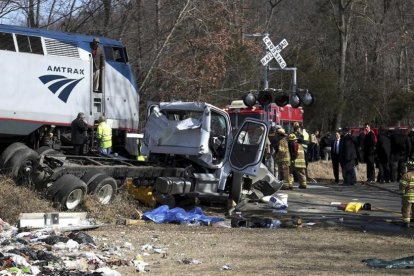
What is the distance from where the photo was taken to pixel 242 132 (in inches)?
593

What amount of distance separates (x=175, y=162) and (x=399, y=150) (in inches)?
380

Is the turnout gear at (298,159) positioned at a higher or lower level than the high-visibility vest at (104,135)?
lower

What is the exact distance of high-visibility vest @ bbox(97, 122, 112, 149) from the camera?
56.1ft

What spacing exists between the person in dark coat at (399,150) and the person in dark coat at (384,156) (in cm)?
14

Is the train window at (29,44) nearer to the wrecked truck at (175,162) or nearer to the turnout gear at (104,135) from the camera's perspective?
the turnout gear at (104,135)

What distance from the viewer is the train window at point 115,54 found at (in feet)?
59.1

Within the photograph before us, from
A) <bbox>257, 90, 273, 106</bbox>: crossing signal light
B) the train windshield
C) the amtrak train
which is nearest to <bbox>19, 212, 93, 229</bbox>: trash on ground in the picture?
the amtrak train

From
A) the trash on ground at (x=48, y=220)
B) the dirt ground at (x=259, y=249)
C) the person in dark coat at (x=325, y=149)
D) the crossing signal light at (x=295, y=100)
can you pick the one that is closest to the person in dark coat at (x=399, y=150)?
the crossing signal light at (x=295, y=100)

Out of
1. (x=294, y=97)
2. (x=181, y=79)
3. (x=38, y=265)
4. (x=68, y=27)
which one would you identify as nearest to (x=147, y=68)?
(x=181, y=79)

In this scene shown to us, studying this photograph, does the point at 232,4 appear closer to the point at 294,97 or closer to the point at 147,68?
the point at 147,68

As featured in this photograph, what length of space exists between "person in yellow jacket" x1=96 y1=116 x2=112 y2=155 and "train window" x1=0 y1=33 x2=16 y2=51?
108 inches

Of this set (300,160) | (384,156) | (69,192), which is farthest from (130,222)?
(384,156)

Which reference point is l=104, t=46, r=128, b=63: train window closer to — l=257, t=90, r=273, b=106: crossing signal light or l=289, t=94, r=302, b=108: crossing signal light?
l=257, t=90, r=273, b=106: crossing signal light

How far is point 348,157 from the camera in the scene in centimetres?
2175
